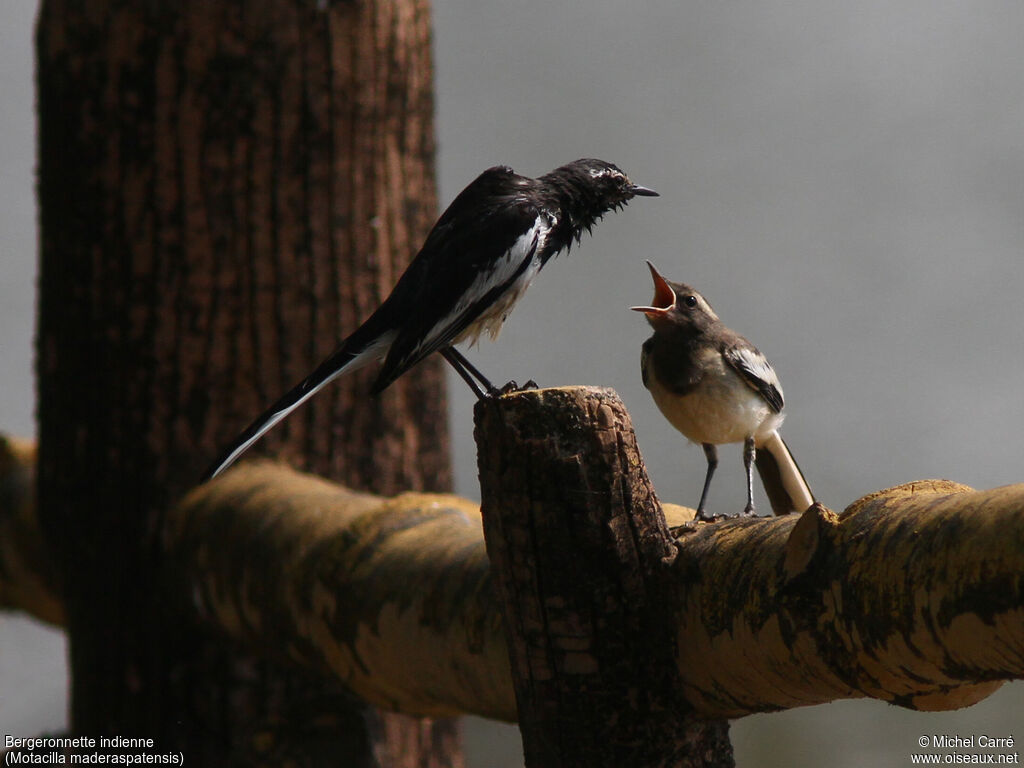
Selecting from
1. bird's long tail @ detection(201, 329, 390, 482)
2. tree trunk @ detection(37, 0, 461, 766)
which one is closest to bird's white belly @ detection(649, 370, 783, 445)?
bird's long tail @ detection(201, 329, 390, 482)

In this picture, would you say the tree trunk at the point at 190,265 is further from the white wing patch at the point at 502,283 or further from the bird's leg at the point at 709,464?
the bird's leg at the point at 709,464

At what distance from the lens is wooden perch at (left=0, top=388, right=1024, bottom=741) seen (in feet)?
4.72

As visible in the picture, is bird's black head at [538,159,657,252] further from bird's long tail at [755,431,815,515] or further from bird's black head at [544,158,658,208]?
bird's long tail at [755,431,815,515]

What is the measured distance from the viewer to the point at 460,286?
2598 mm

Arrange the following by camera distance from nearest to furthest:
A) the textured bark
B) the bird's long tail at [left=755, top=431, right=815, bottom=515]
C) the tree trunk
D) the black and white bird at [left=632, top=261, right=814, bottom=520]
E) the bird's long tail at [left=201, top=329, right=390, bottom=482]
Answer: the textured bark, the bird's long tail at [left=201, top=329, right=390, bottom=482], the black and white bird at [left=632, top=261, right=814, bottom=520], the bird's long tail at [left=755, top=431, right=815, bottom=515], the tree trunk

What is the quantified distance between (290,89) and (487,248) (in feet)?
4.98

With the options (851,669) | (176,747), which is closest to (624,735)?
(851,669)

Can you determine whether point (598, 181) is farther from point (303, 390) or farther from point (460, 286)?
point (303, 390)

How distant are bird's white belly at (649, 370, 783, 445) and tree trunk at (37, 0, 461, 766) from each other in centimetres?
159

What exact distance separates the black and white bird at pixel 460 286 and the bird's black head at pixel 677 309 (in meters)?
0.30

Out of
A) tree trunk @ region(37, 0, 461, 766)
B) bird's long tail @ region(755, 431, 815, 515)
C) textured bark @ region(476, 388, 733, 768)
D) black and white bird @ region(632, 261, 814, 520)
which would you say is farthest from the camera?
tree trunk @ region(37, 0, 461, 766)

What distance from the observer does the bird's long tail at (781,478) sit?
106 inches

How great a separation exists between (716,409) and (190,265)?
2043 mm

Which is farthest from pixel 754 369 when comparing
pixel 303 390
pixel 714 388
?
pixel 303 390
